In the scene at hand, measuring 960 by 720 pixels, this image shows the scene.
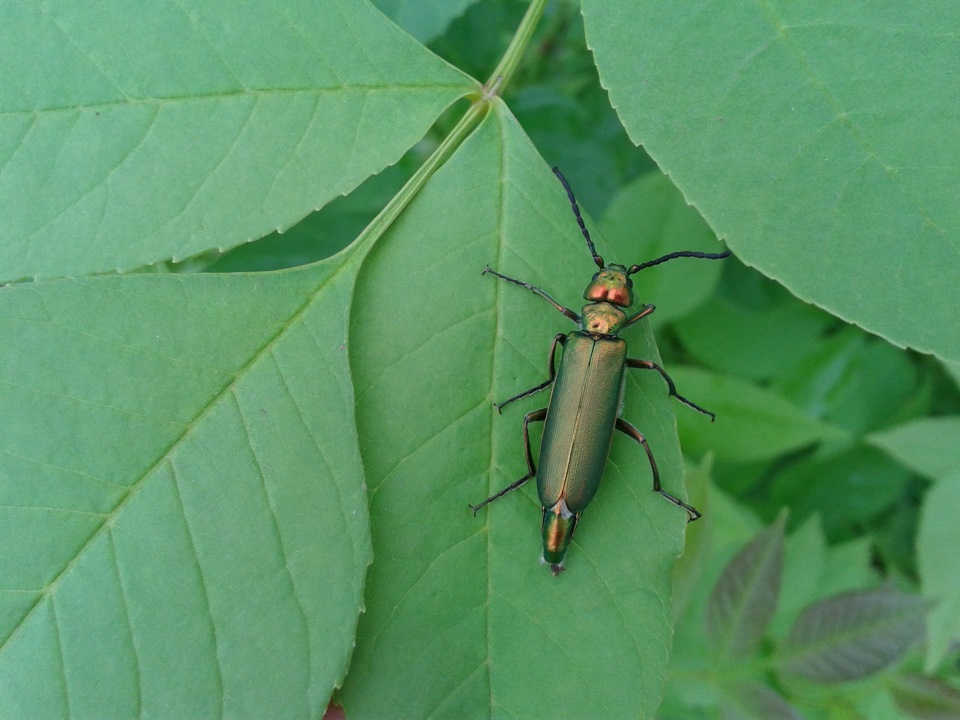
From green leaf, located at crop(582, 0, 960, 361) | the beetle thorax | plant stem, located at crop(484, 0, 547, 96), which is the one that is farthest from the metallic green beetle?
green leaf, located at crop(582, 0, 960, 361)

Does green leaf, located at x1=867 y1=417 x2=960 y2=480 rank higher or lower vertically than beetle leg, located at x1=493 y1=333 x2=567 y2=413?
lower

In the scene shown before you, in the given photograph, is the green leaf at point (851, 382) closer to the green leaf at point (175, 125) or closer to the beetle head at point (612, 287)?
the beetle head at point (612, 287)

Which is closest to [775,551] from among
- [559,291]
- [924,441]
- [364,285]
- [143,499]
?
[924,441]

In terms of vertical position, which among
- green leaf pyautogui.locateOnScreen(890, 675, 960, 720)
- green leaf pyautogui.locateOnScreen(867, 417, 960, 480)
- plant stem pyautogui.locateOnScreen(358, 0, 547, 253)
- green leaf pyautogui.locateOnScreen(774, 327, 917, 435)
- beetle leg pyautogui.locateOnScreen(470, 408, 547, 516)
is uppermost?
plant stem pyautogui.locateOnScreen(358, 0, 547, 253)

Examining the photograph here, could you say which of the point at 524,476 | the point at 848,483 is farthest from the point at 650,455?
the point at 848,483

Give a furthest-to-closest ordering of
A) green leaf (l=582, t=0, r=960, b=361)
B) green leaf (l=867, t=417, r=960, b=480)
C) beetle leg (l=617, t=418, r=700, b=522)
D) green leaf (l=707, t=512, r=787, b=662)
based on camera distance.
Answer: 1. green leaf (l=867, t=417, r=960, b=480)
2. green leaf (l=707, t=512, r=787, b=662)
3. beetle leg (l=617, t=418, r=700, b=522)
4. green leaf (l=582, t=0, r=960, b=361)

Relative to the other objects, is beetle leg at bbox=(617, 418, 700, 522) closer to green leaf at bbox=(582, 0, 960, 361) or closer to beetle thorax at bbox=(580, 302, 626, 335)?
beetle thorax at bbox=(580, 302, 626, 335)

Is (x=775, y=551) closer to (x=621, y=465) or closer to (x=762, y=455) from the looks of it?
(x=762, y=455)
